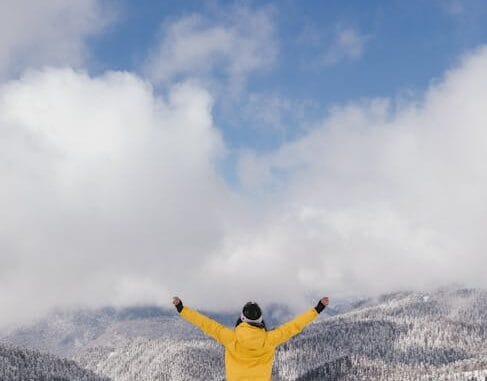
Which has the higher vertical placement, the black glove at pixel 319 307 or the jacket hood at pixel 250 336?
the black glove at pixel 319 307

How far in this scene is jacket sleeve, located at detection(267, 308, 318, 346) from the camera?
43.7 feet

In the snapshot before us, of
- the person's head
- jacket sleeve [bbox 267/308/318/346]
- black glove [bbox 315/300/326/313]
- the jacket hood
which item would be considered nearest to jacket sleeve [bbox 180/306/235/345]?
the jacket hood

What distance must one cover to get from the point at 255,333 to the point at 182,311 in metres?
1.87

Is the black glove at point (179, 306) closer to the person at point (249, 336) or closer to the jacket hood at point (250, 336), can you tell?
the person at point (249, 336)

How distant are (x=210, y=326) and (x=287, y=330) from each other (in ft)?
6.32

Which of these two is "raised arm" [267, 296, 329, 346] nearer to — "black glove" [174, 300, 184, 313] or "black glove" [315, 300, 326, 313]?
"black glove" [315, 300, 326, 313]

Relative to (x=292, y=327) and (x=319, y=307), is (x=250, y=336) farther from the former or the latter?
(x=319, y=307)

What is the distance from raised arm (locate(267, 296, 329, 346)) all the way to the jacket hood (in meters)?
0.26

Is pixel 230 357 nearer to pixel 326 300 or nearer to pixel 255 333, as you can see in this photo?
pixel 255 333

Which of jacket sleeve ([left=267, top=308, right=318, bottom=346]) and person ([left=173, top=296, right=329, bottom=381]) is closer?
person ([left=173, top=296, right=329, bottom=381])

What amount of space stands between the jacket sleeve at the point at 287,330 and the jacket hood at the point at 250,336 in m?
0.26

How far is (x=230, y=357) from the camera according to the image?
547 inches

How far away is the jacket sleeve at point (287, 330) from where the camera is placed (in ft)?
43.7

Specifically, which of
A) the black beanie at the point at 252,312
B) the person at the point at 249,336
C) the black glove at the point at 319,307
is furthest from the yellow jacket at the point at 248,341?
the black beanie at the point at 252,312
